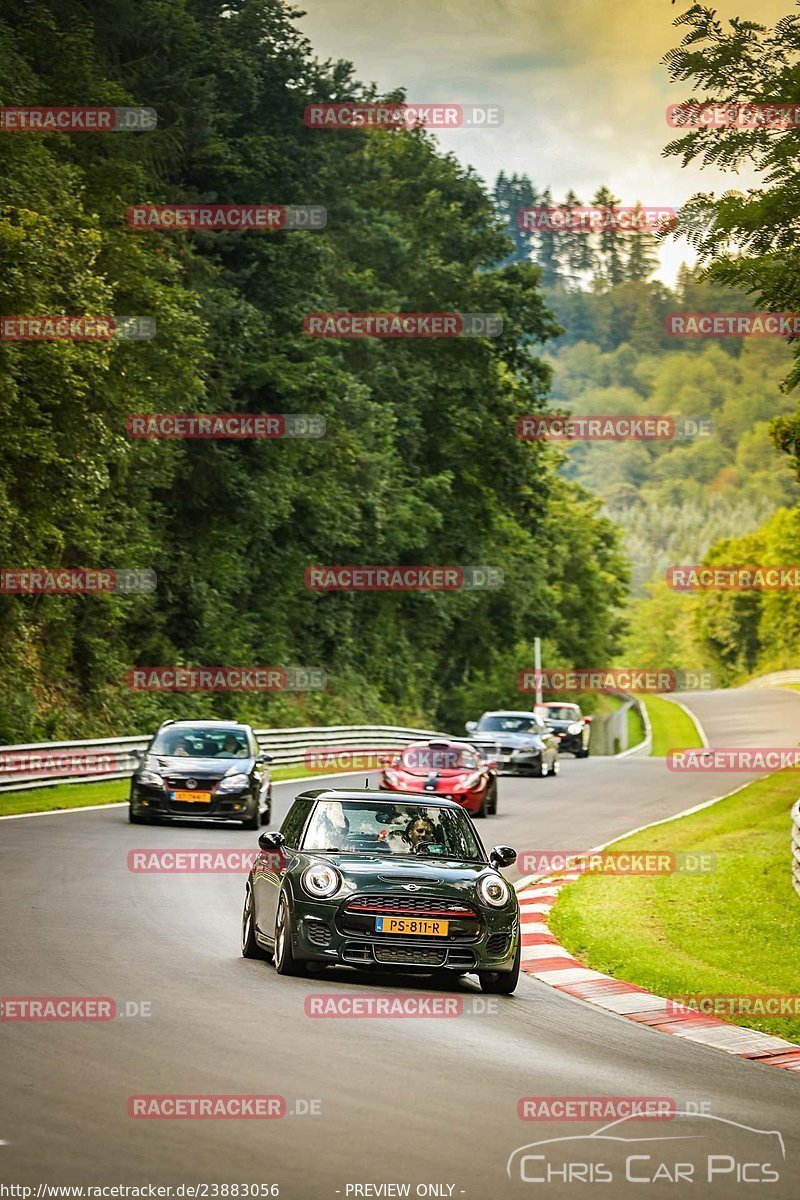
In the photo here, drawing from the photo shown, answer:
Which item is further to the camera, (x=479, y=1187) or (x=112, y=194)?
(x=112, y=194)

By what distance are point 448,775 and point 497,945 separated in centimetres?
1754

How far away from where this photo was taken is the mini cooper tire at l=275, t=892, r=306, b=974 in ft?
40.5

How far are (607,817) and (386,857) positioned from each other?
18544 millimetres

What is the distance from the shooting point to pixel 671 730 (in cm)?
8906

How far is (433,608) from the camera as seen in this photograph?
65375 mm

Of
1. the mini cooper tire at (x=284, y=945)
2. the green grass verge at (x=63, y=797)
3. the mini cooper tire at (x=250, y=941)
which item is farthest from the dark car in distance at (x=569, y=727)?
the mini cooper tire at (x=284, y=945)

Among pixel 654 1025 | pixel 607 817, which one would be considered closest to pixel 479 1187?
pixel 654 1025

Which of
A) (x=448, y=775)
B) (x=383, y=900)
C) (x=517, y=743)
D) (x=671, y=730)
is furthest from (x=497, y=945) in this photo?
(x=671, y=730)

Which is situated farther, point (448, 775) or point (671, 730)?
point (671, 730)

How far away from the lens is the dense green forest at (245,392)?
33375 mm

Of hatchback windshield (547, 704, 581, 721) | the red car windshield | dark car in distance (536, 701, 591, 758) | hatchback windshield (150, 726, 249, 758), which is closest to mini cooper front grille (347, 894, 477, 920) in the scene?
hatchback windshield (150, 726, 249, 758)

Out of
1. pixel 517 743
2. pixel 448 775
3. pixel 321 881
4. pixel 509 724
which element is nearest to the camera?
pixel 321 881

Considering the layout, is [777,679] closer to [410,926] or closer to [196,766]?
[196,766]

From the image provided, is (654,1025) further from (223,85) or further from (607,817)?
(223,85)
